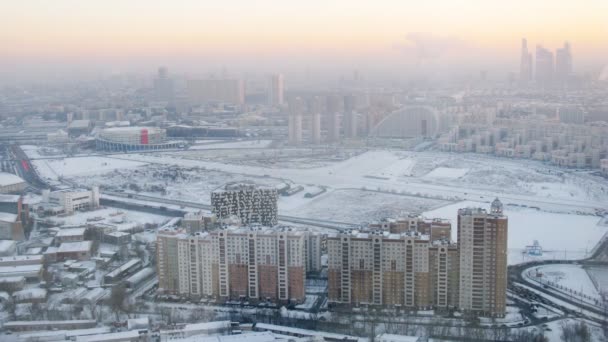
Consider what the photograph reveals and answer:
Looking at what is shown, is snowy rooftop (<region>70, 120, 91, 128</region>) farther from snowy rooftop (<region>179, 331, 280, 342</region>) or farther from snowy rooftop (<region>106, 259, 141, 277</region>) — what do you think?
snowy rooftop (<region>179, 331, 280, 342</region>)

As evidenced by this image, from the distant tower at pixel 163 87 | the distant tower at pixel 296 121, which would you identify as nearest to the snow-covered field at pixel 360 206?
the distant tower at pixel 163 87

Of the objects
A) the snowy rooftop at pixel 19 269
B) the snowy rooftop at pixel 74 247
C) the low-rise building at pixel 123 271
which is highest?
the snowy rooftop at pixel 74 247

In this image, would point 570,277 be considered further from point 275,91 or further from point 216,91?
point 216,91

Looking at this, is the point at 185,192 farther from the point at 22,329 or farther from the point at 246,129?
the point at 246,129

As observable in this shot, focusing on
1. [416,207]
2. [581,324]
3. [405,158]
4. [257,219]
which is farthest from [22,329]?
[405,158]

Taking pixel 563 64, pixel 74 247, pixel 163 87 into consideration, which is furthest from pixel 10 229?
pixel 163 87

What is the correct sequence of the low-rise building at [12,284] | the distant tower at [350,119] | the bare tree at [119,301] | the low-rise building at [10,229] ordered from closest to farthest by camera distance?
1. the bare tree at [119,301]
2. the low-rise building at [12,284]
3. the low-rise building at [10,229]
4. the distant tower at [350,119]

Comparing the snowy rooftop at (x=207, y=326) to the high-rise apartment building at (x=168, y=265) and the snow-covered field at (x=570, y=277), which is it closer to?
the high-rise apartment building at (x=168, y=265)
